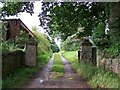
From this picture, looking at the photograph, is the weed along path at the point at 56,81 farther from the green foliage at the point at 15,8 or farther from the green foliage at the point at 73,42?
the green foliage at the point at 73,42

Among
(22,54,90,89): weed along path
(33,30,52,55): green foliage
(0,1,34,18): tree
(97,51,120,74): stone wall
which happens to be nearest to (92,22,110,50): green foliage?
(97,51,120,74): stone wall

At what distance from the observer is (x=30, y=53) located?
20.3m

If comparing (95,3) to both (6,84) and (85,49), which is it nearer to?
(85,49)

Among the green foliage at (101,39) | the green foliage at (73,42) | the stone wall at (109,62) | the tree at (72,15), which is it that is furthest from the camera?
the green foliage at (73,42)

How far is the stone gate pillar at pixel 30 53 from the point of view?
2012 cm

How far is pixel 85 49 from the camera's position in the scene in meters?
21.3

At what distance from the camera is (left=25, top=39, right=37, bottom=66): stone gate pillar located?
66.0 ft

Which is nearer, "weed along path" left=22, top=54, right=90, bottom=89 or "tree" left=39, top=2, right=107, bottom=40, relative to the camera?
"weed along path" left=22, top=54, right=90, bottom=89

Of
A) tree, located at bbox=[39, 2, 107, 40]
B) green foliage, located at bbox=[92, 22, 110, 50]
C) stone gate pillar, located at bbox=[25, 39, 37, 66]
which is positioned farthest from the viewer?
stone gate pillar, located at bbox=[25, 39, 37, 66]

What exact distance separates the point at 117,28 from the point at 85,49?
741cm

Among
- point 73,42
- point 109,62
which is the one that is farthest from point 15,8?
point 73,42

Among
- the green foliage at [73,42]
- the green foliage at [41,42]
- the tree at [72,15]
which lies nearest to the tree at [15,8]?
the tree at [72,15]

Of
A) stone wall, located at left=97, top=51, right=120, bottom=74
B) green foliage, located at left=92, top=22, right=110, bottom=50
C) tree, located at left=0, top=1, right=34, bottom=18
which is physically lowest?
stone wall, located at left=97, top=51, right=120, bottom=74

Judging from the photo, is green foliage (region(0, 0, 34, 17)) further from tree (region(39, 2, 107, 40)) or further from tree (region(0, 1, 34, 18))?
tree (region(39, 2, 107, 40))
